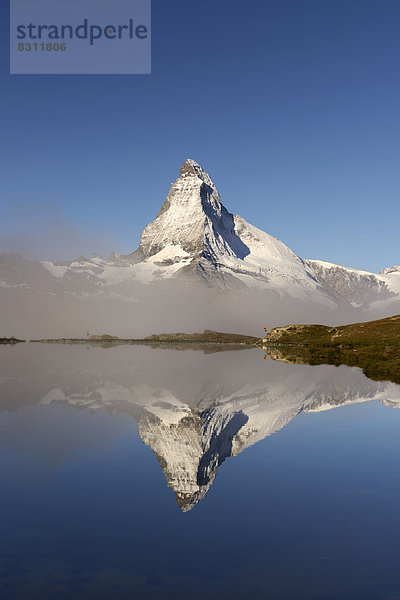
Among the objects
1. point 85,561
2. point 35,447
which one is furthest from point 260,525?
point 35,447

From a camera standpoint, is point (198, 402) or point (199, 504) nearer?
point (199, 504)

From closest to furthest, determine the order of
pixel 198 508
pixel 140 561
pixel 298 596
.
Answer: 1. pixel 298 596
2. pixel 140 561
3. pixel 198 508

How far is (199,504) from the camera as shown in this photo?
22.0m

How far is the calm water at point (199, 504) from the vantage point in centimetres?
1523

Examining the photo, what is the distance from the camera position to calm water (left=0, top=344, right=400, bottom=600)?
50.0 ft

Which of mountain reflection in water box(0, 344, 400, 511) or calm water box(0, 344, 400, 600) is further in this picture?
mountain reflection in water box(0, 344, 400, 511)

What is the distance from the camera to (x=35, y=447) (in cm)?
3212

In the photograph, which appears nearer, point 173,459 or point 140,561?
point 140,561

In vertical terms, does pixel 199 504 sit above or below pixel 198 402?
below

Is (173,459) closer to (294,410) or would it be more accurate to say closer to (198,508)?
(198,508)

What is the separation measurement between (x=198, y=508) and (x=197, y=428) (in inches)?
652

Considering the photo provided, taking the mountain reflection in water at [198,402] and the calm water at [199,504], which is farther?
the mountain reflection in water at [198,402]

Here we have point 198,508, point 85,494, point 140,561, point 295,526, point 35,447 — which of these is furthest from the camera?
point 35,447

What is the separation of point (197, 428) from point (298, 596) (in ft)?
78.6
